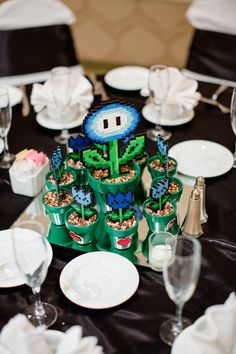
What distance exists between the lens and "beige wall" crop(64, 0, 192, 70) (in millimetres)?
3432

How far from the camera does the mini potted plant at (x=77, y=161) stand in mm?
1421

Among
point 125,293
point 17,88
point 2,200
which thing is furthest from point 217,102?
point 125,293

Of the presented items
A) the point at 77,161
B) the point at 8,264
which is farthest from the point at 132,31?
the point at 8,264

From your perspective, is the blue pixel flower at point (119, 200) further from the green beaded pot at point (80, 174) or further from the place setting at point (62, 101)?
the place setting at point (62, 101)

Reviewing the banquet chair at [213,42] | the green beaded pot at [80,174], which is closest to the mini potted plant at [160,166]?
the green beaded pot at [80,174]

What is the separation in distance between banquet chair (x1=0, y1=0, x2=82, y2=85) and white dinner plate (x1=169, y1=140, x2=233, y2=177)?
0.87 meters

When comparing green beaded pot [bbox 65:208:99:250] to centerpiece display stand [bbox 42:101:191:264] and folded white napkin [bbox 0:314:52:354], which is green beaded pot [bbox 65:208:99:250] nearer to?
centerpiece display stand [bbox 42:101:191:264]

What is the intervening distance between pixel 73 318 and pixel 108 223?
0.85ft

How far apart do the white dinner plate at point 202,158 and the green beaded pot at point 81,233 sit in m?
0.40

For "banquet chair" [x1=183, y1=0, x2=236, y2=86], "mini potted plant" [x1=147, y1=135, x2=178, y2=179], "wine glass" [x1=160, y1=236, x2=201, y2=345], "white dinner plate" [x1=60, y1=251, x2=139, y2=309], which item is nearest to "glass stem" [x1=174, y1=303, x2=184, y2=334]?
"wine glass" [x1=160, y1=236, x2=201, y2=345]

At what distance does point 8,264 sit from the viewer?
123 cm

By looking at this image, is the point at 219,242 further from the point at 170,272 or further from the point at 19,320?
the point at 19,320

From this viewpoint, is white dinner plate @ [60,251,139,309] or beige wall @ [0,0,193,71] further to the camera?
beige wall @ [0,0,193,71]

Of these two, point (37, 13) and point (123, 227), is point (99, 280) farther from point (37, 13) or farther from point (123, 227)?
point (37, 13)
